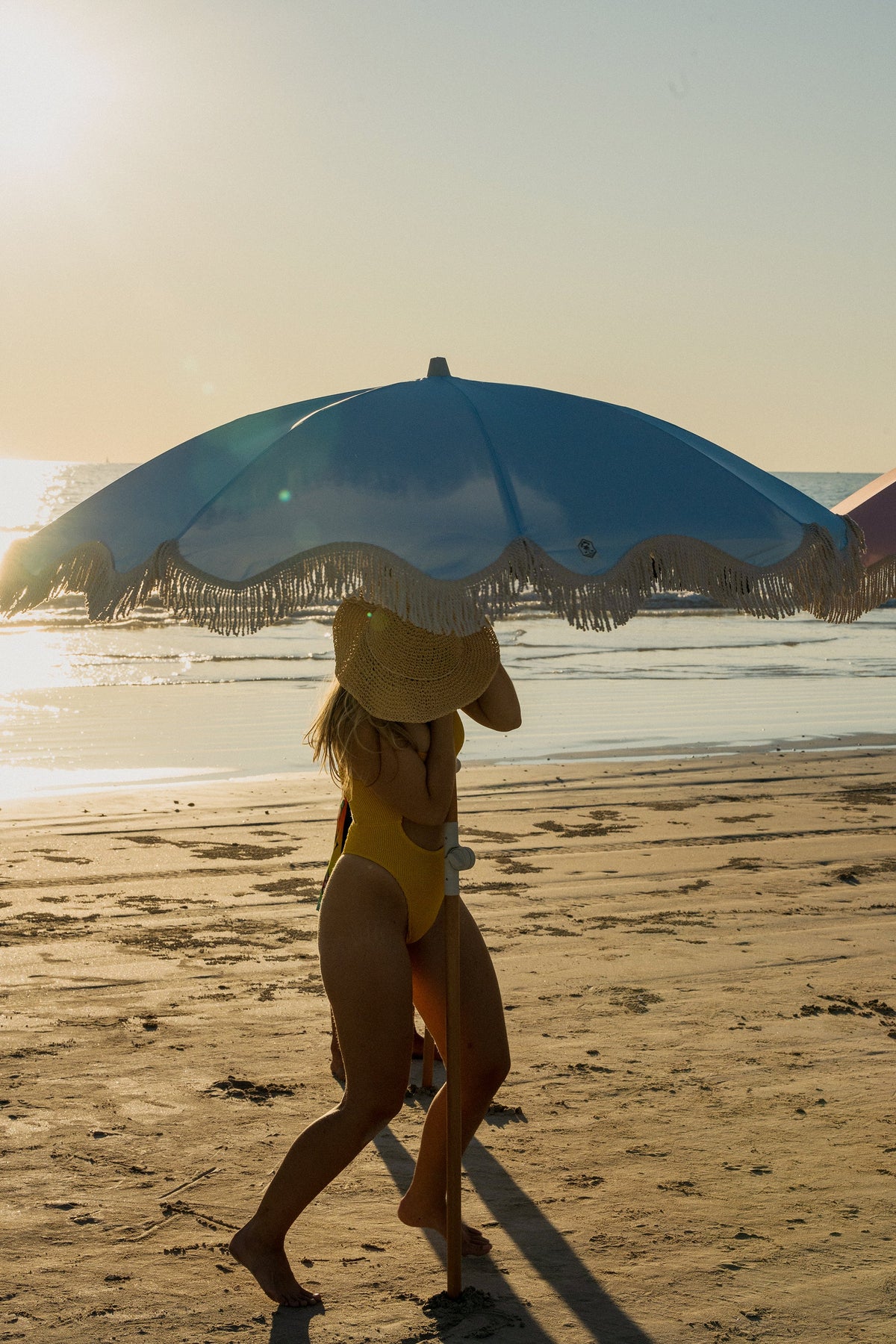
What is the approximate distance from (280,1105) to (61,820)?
541 cm

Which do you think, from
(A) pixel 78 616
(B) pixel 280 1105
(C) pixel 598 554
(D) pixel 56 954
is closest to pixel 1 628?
(A) pixel 78 616

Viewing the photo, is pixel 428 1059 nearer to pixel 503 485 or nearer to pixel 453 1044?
pixel 453 1044

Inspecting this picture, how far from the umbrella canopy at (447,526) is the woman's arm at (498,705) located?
55 centimetres

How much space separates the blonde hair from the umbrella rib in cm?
62

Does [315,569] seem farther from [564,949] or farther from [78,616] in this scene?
[78,616]

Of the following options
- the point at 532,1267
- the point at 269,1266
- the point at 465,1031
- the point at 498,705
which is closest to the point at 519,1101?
the point at 532,1267

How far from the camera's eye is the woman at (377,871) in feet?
10.5

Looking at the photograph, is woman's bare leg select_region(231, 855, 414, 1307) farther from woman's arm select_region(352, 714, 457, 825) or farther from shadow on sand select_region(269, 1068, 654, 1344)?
shadow on sand select_region(269, 1068, 654, 1344)

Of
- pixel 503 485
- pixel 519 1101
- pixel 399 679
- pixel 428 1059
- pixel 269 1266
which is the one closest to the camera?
pixel 503 485

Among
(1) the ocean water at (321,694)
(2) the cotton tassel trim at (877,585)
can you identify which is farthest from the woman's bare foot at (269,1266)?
(1) the ocean water at (321,694)

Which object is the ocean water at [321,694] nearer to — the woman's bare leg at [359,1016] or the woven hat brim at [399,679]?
the woven hat brim at [399,679]

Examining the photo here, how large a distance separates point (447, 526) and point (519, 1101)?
2.59 meters

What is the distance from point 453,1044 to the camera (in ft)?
10.6

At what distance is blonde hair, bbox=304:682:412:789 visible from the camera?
126 inches
